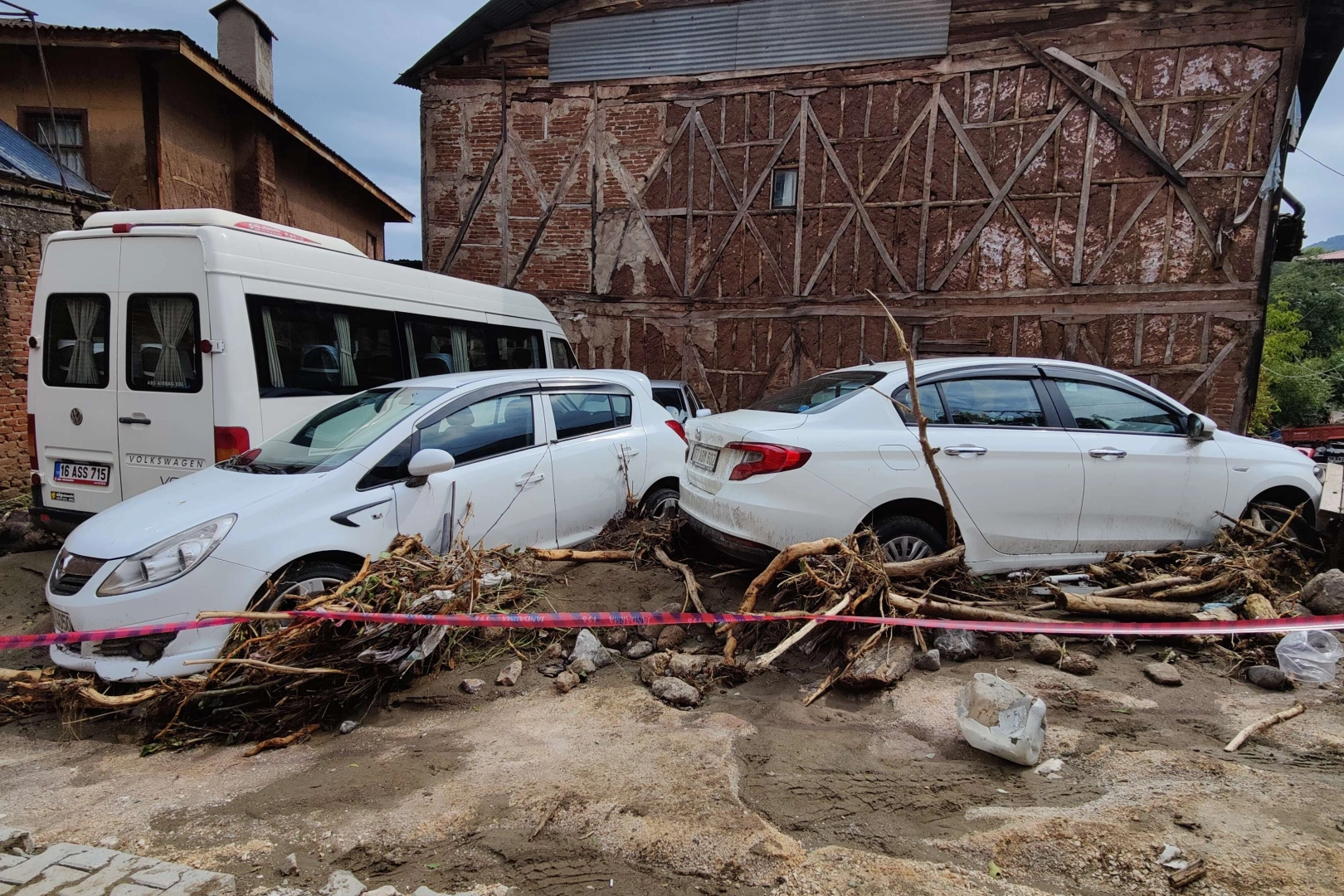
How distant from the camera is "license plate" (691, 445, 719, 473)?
182 inches

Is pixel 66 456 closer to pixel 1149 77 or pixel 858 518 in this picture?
pixel 858 518

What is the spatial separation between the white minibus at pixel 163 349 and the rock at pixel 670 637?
3488 mm

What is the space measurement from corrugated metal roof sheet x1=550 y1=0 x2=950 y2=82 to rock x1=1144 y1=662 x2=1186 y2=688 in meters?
9.54

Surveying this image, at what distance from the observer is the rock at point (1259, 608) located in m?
4.05

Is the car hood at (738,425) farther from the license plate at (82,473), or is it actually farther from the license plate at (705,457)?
the license plate at (82,473)

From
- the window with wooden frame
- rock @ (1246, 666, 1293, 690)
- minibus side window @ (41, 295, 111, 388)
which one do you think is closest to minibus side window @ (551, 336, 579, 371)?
minibus side window @ (41, 295, 111, 388)

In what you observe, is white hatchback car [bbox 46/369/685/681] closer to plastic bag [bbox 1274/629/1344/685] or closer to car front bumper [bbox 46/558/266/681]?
car front bumper [bbox 46/558/266/681]

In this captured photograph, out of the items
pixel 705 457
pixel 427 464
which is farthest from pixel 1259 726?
pixel 427 464

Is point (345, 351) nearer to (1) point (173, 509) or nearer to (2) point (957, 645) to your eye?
(1) point (173, 509)

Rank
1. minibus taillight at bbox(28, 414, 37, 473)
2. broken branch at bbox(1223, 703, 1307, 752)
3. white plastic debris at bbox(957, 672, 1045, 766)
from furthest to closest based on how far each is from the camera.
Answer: minibus taillight at bbox(28, 414, 37, 473) → broken branch at bbox(1223, 703, 1307, 752) → white plastic debris at bbox(957, 672, 1045, 766)

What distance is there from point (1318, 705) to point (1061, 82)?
9313mm

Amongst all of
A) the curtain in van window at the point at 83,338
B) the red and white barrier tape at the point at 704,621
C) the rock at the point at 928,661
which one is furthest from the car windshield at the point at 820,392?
the curtain in van window at the point at 83,338

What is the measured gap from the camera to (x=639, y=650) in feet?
13.2

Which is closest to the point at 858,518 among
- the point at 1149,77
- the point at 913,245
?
the point at 913,245
